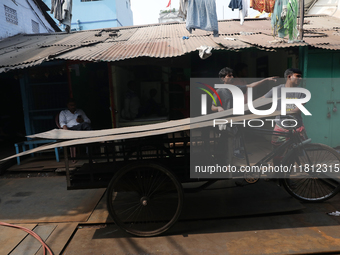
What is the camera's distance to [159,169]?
9.63 feet

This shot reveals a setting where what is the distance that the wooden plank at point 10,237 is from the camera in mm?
2940

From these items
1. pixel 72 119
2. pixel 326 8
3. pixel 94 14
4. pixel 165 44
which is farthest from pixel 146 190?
pixel 94 14

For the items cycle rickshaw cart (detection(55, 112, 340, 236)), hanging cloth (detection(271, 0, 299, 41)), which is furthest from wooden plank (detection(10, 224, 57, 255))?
hanging cloth (detection(271, 0, 299, 41))

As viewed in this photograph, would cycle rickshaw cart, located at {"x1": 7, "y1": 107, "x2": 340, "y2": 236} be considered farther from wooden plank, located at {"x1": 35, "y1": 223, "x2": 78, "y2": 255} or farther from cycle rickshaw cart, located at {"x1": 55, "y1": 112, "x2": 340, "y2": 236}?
wooden plank, located at {"x1": 35, "y1": 223, "x2": 78, "y2": 255}

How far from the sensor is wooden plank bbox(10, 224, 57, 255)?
287cm

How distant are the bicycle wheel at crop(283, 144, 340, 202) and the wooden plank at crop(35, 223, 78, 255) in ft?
9.43

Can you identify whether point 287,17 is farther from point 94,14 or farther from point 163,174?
point 94,14

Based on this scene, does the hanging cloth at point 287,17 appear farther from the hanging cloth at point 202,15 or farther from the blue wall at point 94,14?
the blue wall at point 94,14

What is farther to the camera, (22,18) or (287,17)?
(22,18)

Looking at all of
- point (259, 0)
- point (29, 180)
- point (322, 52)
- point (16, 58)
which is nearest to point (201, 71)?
point (259, 0)

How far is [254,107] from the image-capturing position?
3152mm

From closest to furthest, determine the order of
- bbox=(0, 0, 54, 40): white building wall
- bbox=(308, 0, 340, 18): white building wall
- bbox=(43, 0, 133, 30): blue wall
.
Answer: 1. bbox=(308, 0, 340, 18): white building wall
2. bbox=(0, 0, 54, 40): white building wall
3. bbox=(43, 0, 133, 30): blue wall

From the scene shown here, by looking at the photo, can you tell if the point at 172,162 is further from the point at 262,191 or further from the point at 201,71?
the point at 201,71

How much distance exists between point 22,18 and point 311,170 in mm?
11405
